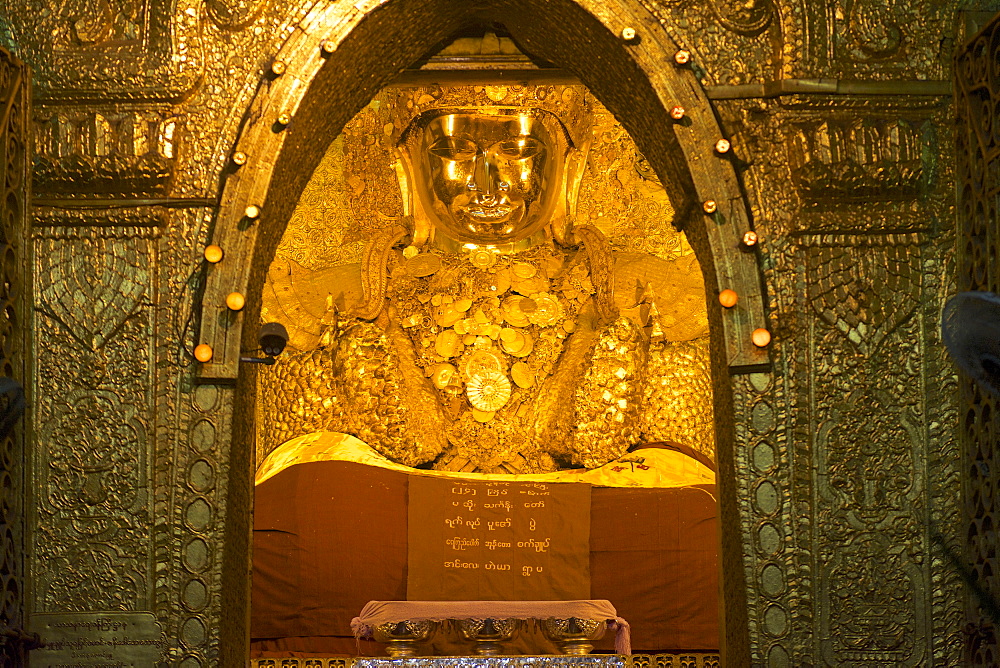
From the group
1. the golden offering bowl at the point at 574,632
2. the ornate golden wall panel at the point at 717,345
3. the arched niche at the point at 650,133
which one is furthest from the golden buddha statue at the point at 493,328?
the ornate golden wall panel at the point at 717,345

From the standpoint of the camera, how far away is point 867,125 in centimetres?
434

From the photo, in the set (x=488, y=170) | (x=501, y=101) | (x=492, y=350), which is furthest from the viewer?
(x=492, y=350)

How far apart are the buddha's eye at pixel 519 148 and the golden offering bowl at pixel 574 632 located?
274cm

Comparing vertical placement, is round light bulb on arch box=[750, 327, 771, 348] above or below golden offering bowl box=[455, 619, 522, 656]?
above

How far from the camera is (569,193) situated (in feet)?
24.9

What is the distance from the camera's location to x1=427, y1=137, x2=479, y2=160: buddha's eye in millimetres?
7188

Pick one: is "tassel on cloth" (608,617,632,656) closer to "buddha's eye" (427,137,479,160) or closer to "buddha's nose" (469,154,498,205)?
"buddha's nose" (469,154,498,205)

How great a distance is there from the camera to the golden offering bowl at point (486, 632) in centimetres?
599

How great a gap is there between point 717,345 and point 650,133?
884 mm

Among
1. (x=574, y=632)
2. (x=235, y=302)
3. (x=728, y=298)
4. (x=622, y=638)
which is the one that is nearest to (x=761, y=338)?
(x=728, y=298)

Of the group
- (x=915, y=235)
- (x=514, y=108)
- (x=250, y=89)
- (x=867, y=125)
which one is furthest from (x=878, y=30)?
(x=514, y=108)

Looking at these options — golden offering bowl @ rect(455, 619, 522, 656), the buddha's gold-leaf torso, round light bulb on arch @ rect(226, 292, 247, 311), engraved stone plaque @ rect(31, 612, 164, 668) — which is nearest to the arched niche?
round light bulb on arch @ rect(226, 292, 247, 311)

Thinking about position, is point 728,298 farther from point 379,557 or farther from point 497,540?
point 379,557

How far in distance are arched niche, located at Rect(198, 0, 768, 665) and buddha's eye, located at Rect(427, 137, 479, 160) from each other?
2.48 metres
